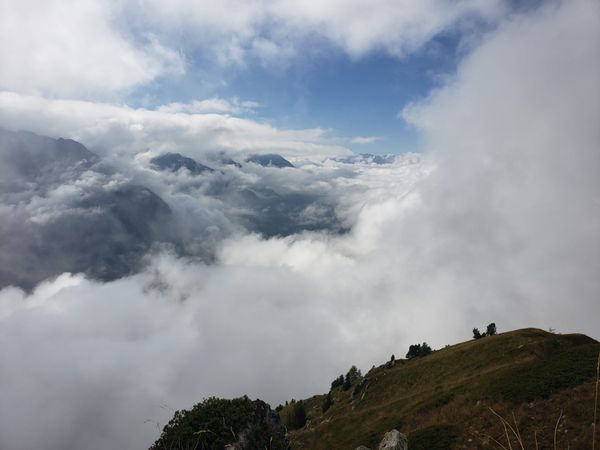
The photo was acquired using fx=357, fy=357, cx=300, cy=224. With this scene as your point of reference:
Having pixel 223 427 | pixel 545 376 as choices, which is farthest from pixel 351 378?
pixel 223 427

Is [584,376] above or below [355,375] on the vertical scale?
below

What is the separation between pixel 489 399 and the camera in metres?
44.4

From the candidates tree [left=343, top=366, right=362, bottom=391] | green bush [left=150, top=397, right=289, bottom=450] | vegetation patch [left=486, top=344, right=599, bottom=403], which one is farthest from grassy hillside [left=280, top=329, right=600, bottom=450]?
tree [left=343, top=366, right=362, bottom=391]

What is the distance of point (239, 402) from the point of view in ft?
91.5

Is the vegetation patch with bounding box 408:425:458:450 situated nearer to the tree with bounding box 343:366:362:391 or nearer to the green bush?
the green bush

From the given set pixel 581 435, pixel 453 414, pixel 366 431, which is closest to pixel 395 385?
pixel 366 431

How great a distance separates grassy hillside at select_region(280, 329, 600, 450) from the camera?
33.9 meters

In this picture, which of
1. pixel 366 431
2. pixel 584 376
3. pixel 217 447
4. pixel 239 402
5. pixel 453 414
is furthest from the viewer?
pixel 366 431

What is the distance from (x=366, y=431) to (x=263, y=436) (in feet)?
157

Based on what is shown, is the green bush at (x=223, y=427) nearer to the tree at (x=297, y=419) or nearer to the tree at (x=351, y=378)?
the tree at (x=297, y=419)

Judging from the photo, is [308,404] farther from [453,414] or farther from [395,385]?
[453,414]

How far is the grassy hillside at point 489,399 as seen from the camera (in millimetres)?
33938

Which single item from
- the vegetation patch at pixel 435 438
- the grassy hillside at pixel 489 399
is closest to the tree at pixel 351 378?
the grassy hillside at pixel 489 399

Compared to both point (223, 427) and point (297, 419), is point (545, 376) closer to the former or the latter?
point (223, 427)
